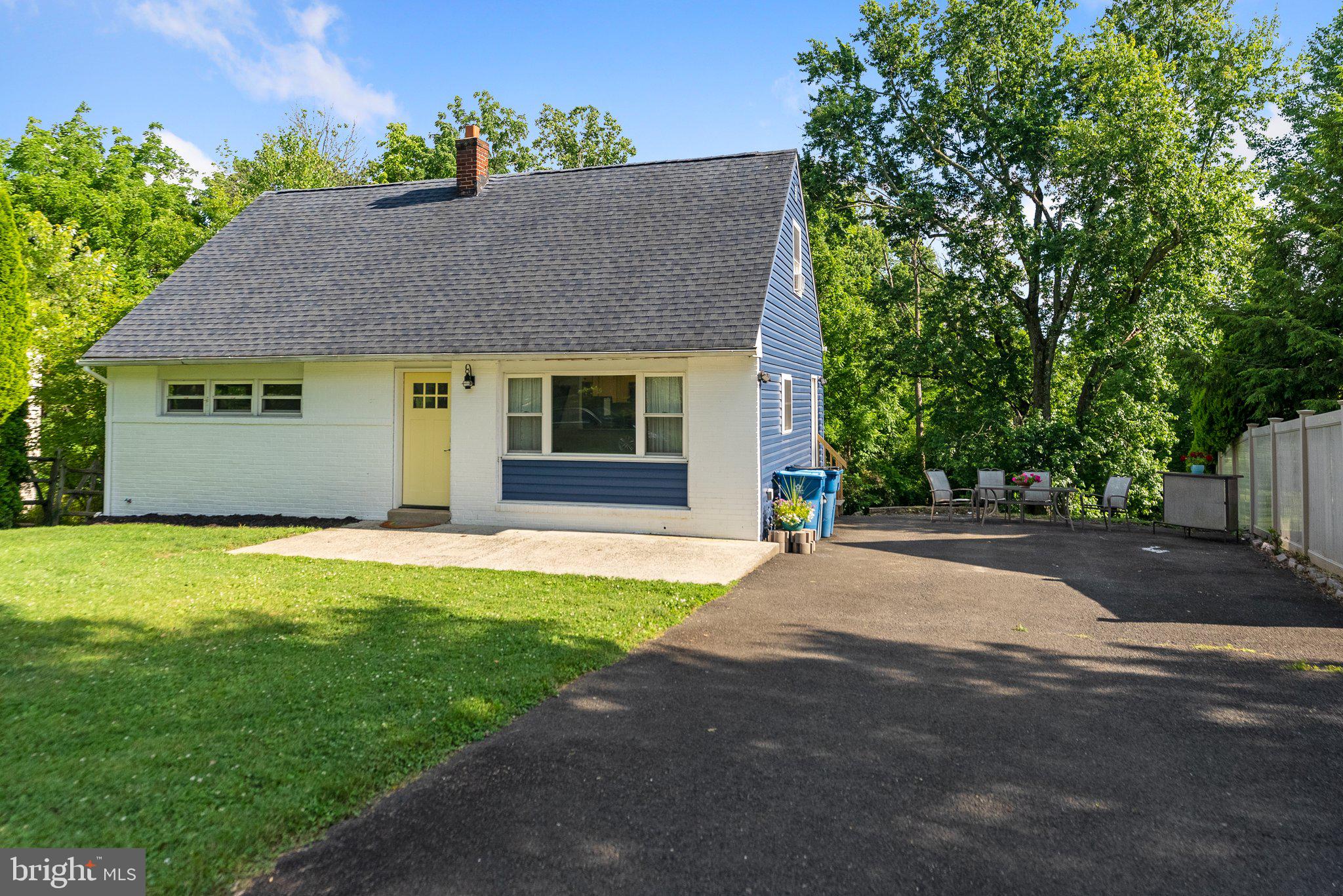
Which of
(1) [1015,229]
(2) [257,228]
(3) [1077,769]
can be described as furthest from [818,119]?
(3) [1077,769]

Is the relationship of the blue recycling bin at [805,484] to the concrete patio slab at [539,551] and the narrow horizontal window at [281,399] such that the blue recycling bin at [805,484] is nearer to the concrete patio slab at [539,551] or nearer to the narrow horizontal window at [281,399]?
the concrete patio slab at [539,551]

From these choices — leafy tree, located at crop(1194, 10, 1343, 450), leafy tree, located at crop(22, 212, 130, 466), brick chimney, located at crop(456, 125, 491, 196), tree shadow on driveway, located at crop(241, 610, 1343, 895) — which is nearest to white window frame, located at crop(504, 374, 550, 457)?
brick chimney, located at crop(456, 125, 491, 196)

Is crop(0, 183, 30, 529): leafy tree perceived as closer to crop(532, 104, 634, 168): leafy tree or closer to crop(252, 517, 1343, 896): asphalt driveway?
crop(252, 517, 1343, 896): asphalt driveway

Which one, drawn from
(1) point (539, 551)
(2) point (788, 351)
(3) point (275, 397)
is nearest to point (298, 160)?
(3) point (275, 397)

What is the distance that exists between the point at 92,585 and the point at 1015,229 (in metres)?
21.0

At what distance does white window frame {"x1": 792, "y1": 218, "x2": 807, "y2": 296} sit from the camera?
48.6 ft

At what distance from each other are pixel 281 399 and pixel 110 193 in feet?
70.3

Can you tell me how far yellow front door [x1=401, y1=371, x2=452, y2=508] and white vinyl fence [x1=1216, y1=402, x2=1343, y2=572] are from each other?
39.5 ft

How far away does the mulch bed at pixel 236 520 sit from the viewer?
1281cm

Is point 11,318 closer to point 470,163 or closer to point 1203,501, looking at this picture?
point 470,163

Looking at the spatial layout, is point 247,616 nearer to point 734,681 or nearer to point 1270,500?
point 734,681

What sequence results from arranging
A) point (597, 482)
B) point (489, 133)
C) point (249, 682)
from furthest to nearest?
point (489, 133)
point (597, 482)
point (249, 682)

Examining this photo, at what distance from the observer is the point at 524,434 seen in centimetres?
1252

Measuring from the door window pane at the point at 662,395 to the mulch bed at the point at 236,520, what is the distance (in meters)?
5.47
